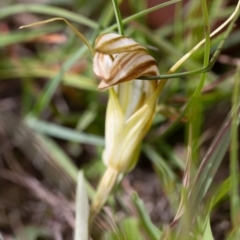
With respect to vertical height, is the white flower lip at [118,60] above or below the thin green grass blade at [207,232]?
above

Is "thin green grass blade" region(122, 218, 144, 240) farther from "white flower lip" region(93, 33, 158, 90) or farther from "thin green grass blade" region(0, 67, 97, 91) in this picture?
"thin green grass blade" region(0, 67, 97, 91)

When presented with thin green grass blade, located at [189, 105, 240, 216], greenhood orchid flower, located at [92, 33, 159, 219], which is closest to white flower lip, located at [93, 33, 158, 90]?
greenhood orchid flower, located at [92, 33, 159, 219]

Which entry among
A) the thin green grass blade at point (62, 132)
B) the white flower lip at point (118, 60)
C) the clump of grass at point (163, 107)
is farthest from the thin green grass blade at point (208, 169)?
the thin green grass blade at point (62, 132)

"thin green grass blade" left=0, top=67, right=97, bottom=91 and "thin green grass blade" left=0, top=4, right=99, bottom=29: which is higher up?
"thin green grass blade" left=0, top=4, right=99, bottom=29

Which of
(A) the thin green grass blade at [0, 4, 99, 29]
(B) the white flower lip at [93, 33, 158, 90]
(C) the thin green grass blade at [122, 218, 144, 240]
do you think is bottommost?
(C) the thin green grass blade at [122, 218, 144, 240]

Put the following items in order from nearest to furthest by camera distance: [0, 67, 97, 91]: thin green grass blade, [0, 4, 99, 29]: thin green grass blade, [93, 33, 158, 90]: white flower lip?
[93, 33, 158, 90]: white flower lip, [0, 4, 99, 29]: thin green grass blade, [0, 67, 97, 91]: thin green grass blade

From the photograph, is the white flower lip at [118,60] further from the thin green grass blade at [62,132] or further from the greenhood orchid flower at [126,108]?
the thin green grass blade at [62,132]
